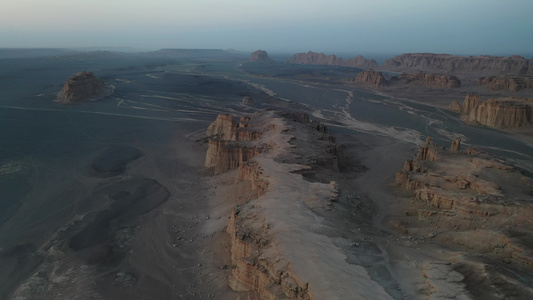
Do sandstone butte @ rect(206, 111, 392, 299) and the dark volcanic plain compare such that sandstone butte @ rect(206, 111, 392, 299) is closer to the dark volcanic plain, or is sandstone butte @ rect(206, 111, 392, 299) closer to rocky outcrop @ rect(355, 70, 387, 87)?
the dark volcanic plain

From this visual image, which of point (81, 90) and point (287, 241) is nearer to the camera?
point (287, 241)

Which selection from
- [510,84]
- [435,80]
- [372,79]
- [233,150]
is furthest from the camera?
[372,79]

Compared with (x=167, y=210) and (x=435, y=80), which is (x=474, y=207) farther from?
(x=435, y=80)

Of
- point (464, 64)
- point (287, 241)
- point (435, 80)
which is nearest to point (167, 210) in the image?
point (287, 241)

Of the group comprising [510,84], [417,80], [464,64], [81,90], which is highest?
[464,64]

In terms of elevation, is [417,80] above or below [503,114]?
above

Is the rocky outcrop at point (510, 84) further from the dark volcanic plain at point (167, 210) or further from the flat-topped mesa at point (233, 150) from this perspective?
the flat-topped mesa at point (233, 150)

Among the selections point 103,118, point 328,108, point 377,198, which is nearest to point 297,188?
point 377,198

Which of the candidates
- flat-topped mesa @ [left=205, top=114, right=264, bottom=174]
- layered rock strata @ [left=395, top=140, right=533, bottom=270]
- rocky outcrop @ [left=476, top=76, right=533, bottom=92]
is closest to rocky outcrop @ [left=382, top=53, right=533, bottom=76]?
rocky outcrop @ [left=476, top=76, right=533, bottom=92]
